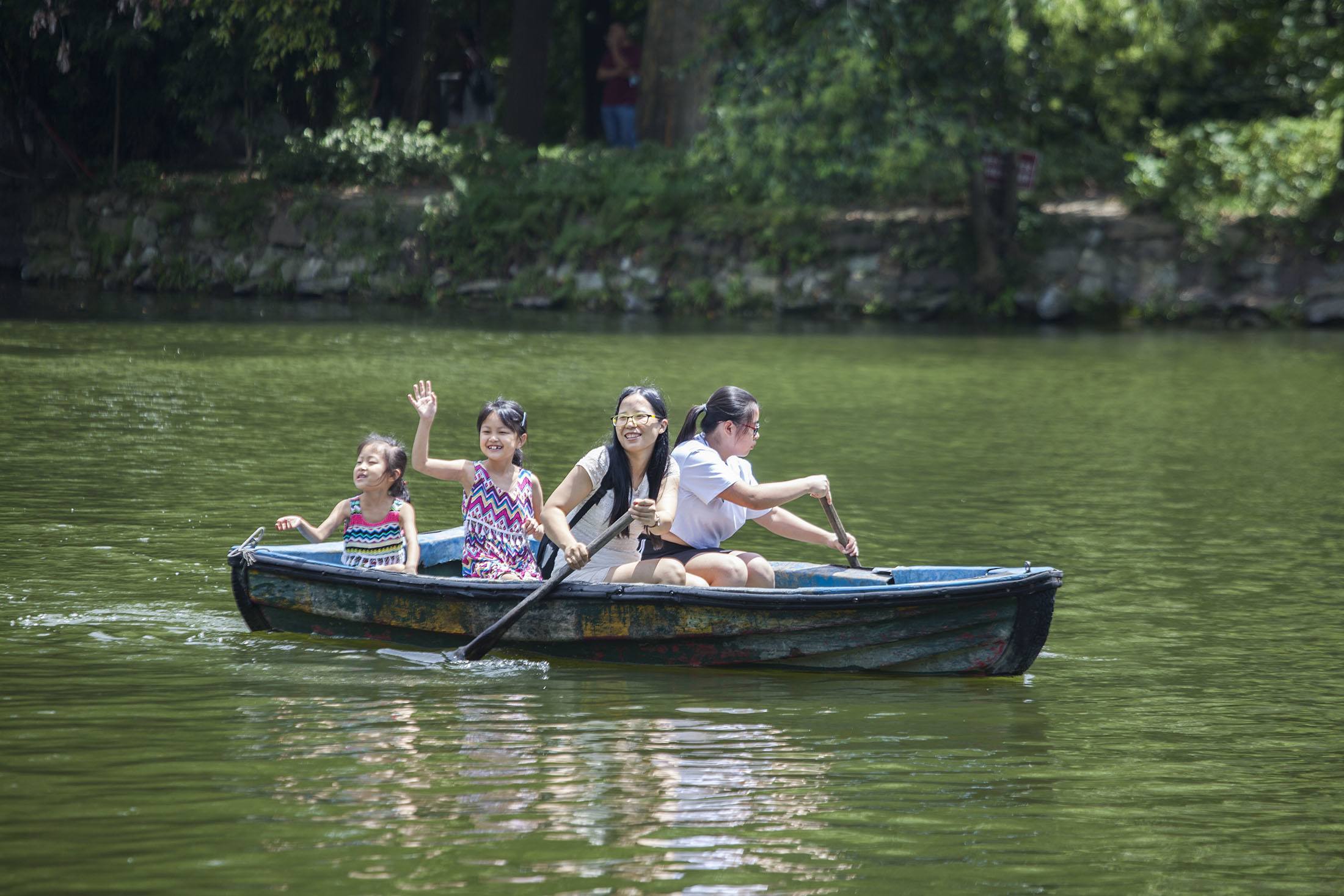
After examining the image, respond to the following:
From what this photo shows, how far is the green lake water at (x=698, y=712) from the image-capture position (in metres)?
5.36

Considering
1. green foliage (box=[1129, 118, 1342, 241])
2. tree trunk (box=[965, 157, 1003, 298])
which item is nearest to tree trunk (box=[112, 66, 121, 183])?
tree trunk (box=[965, 157, 1003, 298])

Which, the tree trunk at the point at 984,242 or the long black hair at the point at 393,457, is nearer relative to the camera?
the long black hair at the point at 393,457

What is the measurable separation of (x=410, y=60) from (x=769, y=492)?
27.7 m

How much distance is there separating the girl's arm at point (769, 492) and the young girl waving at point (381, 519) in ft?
4.66

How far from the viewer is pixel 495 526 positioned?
851cm

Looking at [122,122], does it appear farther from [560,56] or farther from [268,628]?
[268,628]

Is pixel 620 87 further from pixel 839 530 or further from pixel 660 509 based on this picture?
pixel 660 509

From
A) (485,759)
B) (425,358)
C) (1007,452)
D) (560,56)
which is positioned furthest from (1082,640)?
(560,56)

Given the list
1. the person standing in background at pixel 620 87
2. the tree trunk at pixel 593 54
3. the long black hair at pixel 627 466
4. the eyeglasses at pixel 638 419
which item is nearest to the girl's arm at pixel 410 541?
the long black hair at pixel 627 466

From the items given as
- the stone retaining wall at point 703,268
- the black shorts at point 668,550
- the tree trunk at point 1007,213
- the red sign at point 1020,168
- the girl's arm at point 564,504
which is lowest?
the black shorts at point 668,550

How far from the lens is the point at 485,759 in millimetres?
6316

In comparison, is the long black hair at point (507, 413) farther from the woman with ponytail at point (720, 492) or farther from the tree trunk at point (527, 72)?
the tree trunk at point (527, 72)

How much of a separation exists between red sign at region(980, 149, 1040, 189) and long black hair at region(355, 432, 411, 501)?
1976 centimetres

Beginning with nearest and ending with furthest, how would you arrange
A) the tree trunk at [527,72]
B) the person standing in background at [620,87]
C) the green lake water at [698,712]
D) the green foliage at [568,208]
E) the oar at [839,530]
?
the green lake water at [698,712] < the oar at [839,530] < the green foliage at [568,208] < the person standing in background at [620,87] < the tree trunk at [527,72]
